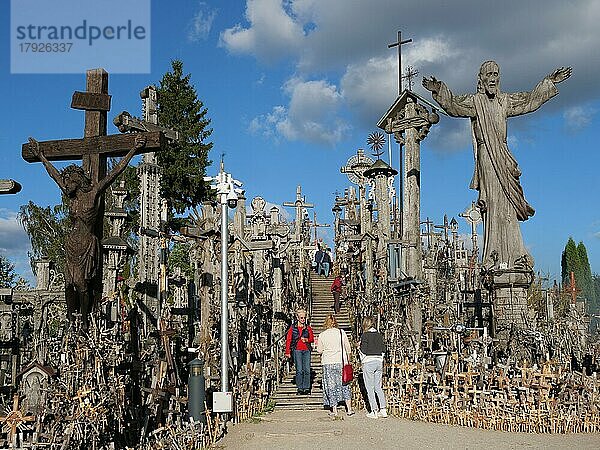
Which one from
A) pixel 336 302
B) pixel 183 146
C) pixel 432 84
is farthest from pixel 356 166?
pixel 432 84

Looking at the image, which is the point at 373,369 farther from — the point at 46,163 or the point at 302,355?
the point at 46,163

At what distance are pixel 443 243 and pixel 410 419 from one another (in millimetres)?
25479

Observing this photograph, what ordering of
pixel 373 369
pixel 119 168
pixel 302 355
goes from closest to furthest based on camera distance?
1. pixel 119 168
2. pixel 373 369
3. pixel 302 355

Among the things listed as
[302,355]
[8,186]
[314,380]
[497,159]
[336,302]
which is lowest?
[314,380]

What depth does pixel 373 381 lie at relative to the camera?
11570 mm

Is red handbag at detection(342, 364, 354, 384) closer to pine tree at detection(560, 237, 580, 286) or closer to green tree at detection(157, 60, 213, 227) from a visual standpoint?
green tree at detection(157, 60, 213, 227)

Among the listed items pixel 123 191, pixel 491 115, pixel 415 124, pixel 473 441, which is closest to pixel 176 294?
pixel 123 191

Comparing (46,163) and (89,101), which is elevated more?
(89,101)

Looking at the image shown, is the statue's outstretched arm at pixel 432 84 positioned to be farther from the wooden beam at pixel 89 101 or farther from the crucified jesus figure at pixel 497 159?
the wooden beam at pixel 89 101

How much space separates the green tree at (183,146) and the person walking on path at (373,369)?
25.8 m

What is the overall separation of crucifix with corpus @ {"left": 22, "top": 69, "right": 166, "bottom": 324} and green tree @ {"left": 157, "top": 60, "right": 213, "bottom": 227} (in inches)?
1085

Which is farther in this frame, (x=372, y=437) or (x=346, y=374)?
(x=346, y=374)

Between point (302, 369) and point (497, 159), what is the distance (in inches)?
215

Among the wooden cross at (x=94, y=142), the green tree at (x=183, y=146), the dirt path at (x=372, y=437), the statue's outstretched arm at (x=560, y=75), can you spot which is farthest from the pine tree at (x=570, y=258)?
the wooden cross at (x=94, y=142)
